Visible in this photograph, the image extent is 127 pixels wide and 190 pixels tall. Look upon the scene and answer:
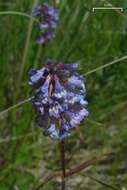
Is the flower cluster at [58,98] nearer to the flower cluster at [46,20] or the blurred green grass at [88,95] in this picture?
the blurred green grass at [88,95]

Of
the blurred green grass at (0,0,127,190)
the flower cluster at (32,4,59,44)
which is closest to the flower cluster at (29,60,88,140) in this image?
the blurred green grass at (0,0,127,190)

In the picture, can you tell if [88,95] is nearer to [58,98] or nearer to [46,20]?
[46,20]

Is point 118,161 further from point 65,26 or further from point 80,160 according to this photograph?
point 65,26

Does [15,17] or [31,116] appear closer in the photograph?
[31,116]

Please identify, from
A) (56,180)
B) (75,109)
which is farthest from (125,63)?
(75,109)

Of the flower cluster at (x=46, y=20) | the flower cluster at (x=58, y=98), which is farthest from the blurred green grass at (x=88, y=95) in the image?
the flower cluster at (x=58, y=98)

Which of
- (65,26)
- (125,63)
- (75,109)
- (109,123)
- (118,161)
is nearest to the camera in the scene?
(75,109)

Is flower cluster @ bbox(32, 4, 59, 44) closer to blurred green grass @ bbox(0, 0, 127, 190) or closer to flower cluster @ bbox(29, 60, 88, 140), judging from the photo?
blurred green grass @ bbox(0, 0, 127, 190)

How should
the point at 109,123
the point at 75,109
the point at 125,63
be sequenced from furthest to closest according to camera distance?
1. the point at 109,123
2. the point at 125,63
3. the point at 75,109
